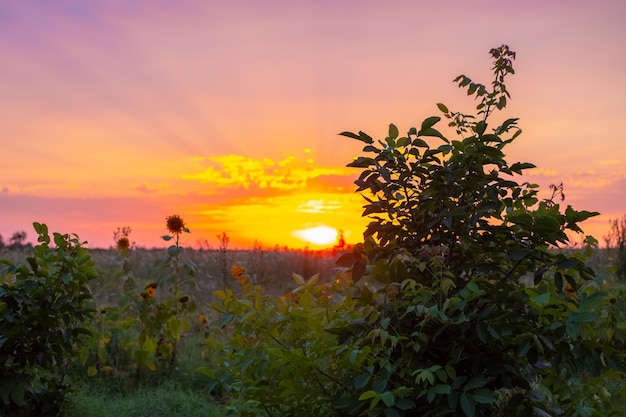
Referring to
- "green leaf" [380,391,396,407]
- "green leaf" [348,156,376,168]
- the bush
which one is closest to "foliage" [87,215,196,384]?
the bush

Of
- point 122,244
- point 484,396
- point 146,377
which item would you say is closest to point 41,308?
point 146,377

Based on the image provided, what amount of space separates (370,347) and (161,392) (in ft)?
10.2

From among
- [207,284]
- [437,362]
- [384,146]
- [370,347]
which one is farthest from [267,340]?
[207,284]

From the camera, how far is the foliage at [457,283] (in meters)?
2.99

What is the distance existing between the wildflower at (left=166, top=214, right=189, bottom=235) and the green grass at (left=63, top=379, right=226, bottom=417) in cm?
141

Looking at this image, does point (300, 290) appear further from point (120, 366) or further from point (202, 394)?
point (120, 366)

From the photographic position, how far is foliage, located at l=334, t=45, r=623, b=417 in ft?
9.82

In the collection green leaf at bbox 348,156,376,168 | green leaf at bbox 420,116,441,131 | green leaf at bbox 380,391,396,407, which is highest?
green leaf at bbox 420,116,441,131

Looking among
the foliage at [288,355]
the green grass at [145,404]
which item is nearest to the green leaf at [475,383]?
the foliage at [288,355]

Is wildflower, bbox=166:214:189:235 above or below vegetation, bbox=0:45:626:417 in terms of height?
above

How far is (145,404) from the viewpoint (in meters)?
5.33

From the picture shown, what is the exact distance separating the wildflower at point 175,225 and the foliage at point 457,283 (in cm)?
326

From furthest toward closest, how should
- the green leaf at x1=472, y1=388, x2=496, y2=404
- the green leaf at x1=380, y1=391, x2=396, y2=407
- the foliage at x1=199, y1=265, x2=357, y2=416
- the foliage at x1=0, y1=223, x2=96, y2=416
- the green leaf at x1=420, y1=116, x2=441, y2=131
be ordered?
the foliage at x1=0, y1=223, x2=96, y2=416, the foliage at x1=199, y1=265, x2=357, y2=416, the green leaf at x1=420, y1=116, x2=441, y2=131, the green leaf at x1=472, y1=388, x2=496, y2=404, the green leaf at x1=380, y1=391, x2=396, y2=407

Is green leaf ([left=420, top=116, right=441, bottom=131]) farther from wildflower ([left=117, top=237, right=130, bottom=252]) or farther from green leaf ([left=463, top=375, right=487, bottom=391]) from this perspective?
wildflower ([left=117, top=237, right=130, bottom=252])
